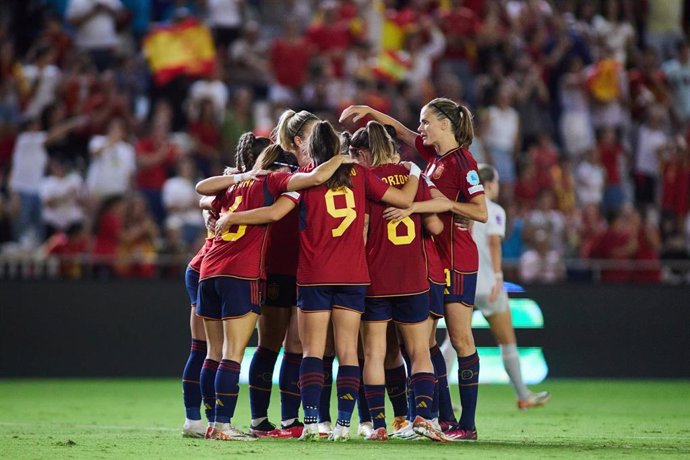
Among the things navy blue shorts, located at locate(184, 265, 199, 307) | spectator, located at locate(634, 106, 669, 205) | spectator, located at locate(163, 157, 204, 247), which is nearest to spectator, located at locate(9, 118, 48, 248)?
spectator, located at locate(163, 157, 204, 247)

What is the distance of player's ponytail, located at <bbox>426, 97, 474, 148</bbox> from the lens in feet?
27.8

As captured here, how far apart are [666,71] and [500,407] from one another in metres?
10.00

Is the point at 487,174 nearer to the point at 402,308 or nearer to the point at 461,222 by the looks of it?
the point at 461,222

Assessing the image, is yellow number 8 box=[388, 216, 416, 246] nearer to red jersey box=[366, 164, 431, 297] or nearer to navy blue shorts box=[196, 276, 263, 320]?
red jersey box=[366, 164, 431, 297]

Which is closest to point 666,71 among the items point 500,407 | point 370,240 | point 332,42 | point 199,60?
point 332,42

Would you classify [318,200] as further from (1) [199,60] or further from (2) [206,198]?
(1) [199,60]

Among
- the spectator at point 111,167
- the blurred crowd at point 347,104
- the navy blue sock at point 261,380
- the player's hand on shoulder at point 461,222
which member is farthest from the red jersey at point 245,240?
the spectator at point 111,167

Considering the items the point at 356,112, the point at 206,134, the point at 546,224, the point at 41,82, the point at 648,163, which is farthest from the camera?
the point at 648,163

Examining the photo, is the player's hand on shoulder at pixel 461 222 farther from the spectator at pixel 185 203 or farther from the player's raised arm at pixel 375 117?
the spectator at pixel 185 203

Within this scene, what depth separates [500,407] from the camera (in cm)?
1152

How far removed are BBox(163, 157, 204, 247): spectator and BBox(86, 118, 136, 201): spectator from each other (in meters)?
0.58

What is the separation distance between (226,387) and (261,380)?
0.71 m

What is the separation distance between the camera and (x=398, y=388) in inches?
341

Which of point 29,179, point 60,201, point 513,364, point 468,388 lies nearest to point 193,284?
point 468,388
